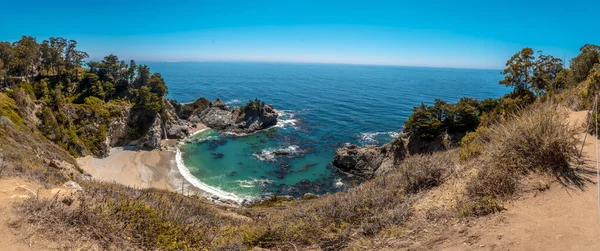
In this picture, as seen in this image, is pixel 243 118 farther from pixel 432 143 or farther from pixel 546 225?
pixel 546 225

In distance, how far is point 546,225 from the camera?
548 centimetres

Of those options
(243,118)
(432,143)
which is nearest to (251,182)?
(432,143)

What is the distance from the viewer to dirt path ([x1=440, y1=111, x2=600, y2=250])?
16.5 ft

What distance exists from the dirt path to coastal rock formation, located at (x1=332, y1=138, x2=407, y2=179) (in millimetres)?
32296

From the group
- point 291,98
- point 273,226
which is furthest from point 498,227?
point 291,98

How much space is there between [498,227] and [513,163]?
2525 mm

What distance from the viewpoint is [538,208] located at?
6.04 meters

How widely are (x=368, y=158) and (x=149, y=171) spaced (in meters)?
31.5

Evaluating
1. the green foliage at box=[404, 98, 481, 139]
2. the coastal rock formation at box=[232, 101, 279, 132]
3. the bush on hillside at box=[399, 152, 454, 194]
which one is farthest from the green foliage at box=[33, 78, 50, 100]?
the green foliage at box=[404, 98, 481, 139]

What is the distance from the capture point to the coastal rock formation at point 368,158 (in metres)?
38.4

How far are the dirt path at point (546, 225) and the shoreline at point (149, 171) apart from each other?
27.0 m

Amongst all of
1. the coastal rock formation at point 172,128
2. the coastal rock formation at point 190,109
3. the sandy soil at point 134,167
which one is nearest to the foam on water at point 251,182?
the sandy soil at point 134,167

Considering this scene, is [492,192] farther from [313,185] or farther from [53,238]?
[313,185]

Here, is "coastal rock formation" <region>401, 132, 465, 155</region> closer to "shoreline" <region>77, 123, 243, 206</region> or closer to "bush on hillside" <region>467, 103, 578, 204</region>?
"shoreline" <region>77, 123, 243, 206</region>
